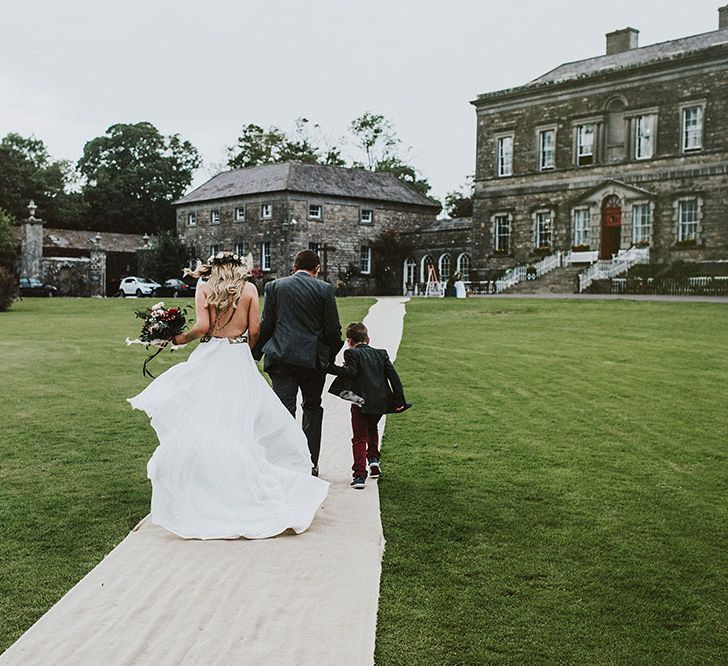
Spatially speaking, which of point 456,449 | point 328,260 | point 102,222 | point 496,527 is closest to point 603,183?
point 328,260

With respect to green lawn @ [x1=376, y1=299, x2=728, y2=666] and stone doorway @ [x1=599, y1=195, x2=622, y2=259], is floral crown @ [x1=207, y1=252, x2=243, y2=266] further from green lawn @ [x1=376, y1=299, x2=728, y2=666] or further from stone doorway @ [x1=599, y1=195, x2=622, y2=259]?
stone doorway @ [x1=599, y1=195, x2=622, y2=259]

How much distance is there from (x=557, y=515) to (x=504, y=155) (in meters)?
40.7

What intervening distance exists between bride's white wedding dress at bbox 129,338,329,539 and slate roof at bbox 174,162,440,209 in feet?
160

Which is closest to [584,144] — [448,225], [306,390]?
A: [448,225]

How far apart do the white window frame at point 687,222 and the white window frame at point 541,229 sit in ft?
21.0

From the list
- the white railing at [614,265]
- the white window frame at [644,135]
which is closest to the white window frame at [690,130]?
the white window frame at [644,135]

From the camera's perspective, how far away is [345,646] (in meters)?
4.33

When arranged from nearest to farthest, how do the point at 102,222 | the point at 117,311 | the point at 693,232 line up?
1. the point at 117,311
2. the point at 693,232
3. the point at 102,222

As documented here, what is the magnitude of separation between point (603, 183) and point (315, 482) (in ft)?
123

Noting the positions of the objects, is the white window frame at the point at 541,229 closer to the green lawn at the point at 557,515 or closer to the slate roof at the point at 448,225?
the slate roof at the point at 448,225

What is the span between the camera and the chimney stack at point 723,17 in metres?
41.2

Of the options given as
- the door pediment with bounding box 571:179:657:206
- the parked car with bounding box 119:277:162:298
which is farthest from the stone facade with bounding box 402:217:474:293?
the parked car with bounding box 119:277:162:298

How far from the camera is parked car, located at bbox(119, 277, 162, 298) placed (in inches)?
2144

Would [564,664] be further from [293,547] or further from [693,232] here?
[693,232]
